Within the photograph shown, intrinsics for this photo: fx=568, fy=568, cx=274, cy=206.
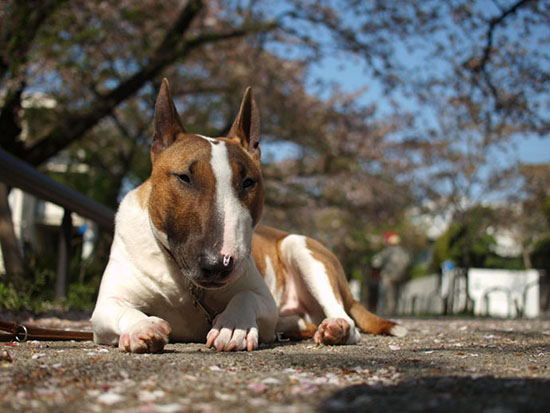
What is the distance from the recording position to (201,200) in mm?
2961

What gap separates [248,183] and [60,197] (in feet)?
11.6

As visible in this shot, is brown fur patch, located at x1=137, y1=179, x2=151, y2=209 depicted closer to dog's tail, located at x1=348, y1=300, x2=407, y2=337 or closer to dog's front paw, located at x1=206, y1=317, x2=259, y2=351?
dog's front paw, located at x1=206, y1=317, x2=259, y2=351

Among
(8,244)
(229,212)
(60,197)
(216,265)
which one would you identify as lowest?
(216,265)

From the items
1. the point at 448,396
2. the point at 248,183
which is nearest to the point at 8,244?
the point at 248,183

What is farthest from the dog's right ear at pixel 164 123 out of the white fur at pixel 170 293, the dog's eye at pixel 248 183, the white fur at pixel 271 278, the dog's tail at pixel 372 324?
the dog's tail at pixel 372 324

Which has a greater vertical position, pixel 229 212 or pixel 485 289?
pixel 229 212

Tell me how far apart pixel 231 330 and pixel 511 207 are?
2692 cm

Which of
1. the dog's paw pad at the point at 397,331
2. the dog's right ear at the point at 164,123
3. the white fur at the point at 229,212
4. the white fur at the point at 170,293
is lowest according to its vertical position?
the dog's paw pad at the point at 397,331

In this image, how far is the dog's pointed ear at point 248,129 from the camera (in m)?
3.86

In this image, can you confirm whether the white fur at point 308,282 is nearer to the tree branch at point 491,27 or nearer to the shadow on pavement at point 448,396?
the shadow on pavement at point 448,396

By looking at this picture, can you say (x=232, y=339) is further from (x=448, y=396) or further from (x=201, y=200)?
(x=448, y=396)

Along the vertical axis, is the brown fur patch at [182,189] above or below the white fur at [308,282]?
above

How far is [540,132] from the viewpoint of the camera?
14.0 m

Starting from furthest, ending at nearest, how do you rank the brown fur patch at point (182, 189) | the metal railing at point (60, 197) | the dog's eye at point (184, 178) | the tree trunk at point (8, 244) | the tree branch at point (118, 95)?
the tree branch at point (118, 95)
the tree trunk at point (8, 244)
the metal railing at point (60, 197)
the dog's eye at point (184, 178)
the brown fur patch at point (182, 189)
